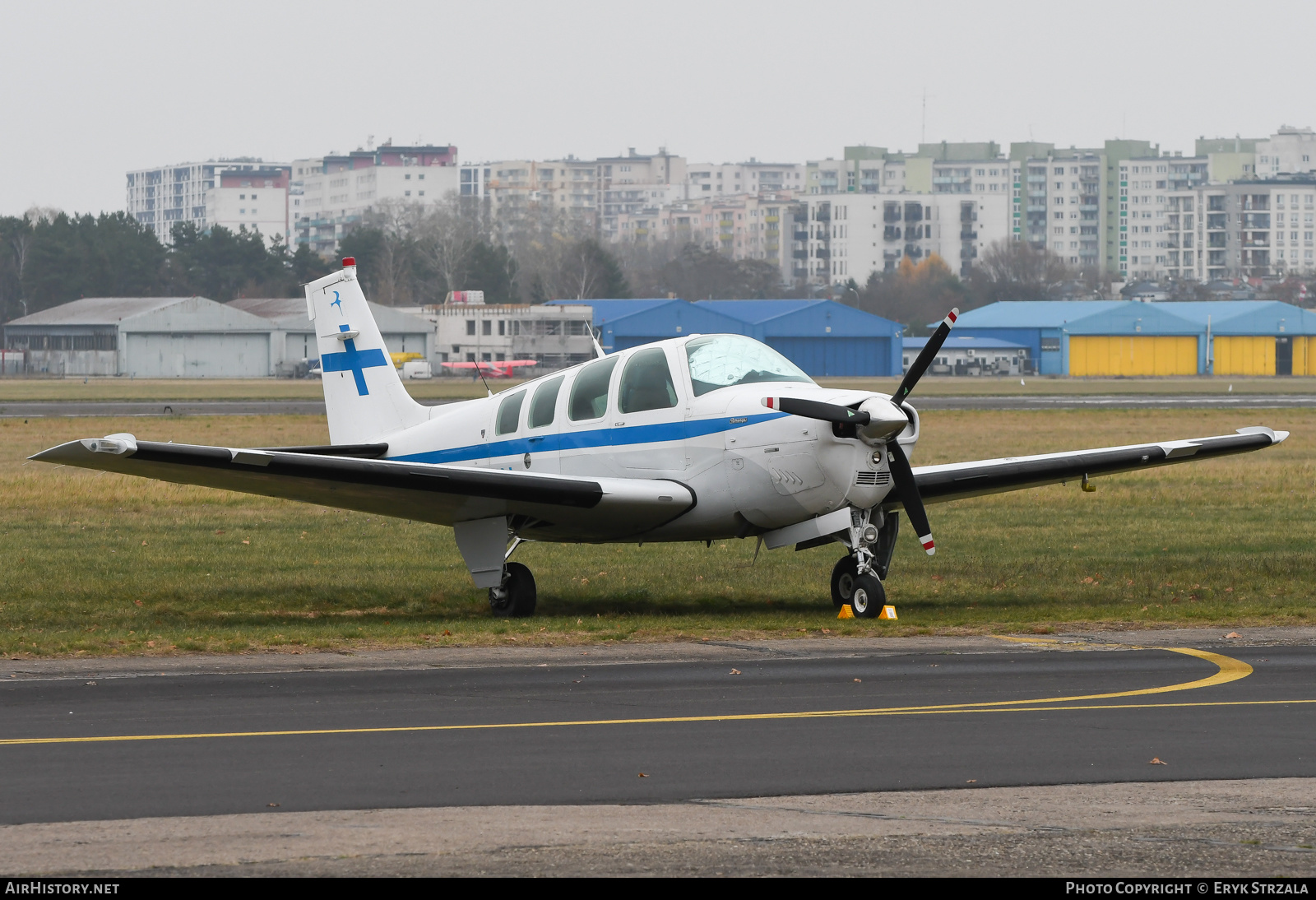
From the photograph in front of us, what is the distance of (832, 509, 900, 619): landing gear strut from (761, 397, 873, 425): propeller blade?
1128 millimetres

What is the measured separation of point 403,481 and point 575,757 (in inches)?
239

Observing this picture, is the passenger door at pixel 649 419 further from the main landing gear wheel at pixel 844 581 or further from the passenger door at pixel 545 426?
the main landing gear wheel at pixel 844 581

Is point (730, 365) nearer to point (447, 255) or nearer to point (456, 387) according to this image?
point (456, 387)

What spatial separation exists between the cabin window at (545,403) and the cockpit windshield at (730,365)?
64.6 inches

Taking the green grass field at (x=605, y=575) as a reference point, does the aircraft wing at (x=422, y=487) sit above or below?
above

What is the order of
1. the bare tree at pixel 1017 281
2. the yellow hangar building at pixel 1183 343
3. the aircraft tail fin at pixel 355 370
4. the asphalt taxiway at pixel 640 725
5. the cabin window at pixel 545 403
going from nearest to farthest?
the asphalt taxiway at pixel 640 725
the cabin window at pixel 545 403
the aircraft tail fin at pixel 355 370
the yellow hangar building at pixel 1183 343
the bare tree at pixel 1017 281

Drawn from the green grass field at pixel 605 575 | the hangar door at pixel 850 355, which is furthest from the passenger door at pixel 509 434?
the hangar door at pixel 850 355

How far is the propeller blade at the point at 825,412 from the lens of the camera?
1405cm

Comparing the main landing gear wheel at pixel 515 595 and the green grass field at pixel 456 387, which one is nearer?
the main landing gear wheel at pixel 515 595

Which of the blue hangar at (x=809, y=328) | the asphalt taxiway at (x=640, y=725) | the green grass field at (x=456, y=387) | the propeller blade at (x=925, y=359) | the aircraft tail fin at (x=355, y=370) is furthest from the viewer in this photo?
the blue hangar at (x=809, y=328)

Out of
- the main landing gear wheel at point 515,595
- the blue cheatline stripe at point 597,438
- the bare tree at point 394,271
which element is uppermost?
the bare tree at point 394,271

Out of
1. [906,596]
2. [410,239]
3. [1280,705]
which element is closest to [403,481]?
[906,596]
